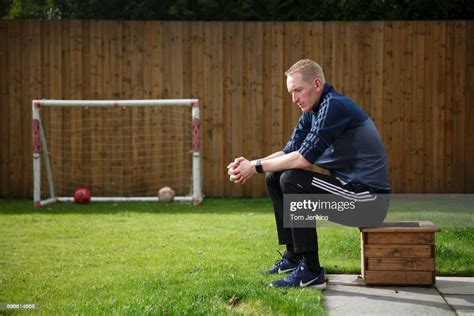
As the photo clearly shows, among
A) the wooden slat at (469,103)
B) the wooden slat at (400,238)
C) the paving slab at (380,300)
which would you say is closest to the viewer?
the paving slab at (380,300)

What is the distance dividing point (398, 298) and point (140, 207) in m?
5.24

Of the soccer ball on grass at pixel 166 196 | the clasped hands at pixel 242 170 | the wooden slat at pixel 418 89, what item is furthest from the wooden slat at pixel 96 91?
the clasped hands at pixel 242 170

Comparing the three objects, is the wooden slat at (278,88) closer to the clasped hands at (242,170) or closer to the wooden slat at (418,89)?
the wooden slat at (418,89)

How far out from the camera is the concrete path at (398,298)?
3.94 m

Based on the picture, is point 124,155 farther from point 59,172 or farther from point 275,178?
point 275,178

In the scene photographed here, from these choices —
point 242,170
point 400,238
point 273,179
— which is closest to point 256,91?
point 273,179

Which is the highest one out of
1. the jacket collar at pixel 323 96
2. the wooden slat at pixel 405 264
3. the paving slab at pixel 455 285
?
the jacket collar at pixel 323 96

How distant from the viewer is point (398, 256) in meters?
4.53

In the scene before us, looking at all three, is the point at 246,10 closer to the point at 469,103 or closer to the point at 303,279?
the point at 469,103

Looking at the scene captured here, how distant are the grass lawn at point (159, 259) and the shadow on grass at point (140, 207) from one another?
0.08ft

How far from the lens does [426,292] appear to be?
4402 millimetres

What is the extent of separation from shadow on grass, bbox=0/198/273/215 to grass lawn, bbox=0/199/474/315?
25 mm

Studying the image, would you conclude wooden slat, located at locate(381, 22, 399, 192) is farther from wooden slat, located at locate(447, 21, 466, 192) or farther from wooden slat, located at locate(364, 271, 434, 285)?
wooden slat, located at locate(364, 271, 434, 285)

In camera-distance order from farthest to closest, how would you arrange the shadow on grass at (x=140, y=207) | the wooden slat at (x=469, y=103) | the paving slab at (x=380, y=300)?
the wooden slat at (x=469, y=103) → the shadow on grass at (x=140, y=207) → the paving slab at (x=380, y=300)
